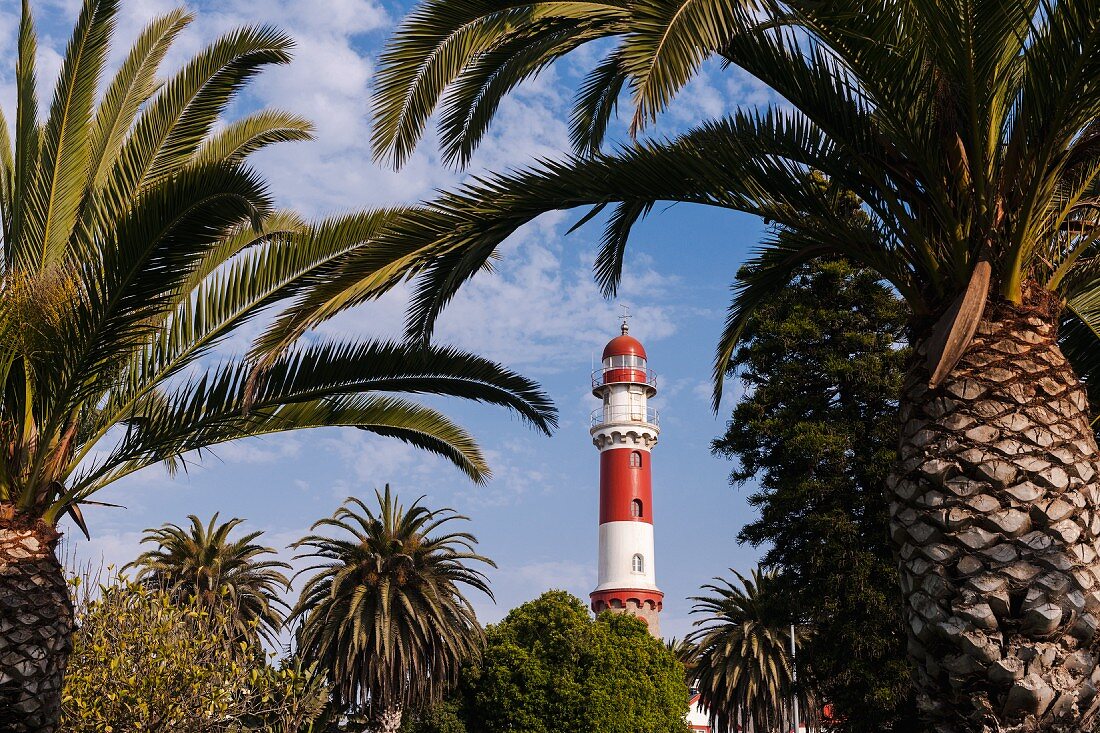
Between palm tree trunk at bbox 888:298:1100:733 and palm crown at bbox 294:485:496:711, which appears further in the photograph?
palm crown at bbox 294:485:496:711

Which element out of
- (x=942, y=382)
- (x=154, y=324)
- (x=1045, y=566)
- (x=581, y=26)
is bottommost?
(x=1045, y=566)

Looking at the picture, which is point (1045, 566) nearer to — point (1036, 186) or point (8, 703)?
point (1036, 186)

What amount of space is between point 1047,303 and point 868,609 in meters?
12.3

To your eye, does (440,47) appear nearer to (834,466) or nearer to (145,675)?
(145,675)

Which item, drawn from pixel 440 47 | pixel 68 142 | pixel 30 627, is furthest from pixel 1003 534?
pixel 68 142

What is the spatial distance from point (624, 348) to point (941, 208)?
55.1 metres

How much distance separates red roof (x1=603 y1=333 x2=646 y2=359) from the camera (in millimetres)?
61688

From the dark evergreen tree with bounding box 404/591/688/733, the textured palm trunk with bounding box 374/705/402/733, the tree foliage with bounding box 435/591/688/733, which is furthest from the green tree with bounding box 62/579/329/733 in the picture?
the tree foliage with bounding box 435/591/688/733

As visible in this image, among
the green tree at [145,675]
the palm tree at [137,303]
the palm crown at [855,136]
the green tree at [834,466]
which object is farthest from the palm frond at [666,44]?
the green tree at [834,466]

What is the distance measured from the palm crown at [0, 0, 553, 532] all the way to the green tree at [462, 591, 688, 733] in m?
30.7

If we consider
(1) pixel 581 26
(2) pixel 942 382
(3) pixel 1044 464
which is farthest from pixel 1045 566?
(1) pixel 581 26

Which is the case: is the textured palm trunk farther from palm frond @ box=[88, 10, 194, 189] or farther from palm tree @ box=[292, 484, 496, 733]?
palm frond @ box=[88, 10, 194, 189]

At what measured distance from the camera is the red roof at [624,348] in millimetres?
61688

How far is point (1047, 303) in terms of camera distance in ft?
22.9
